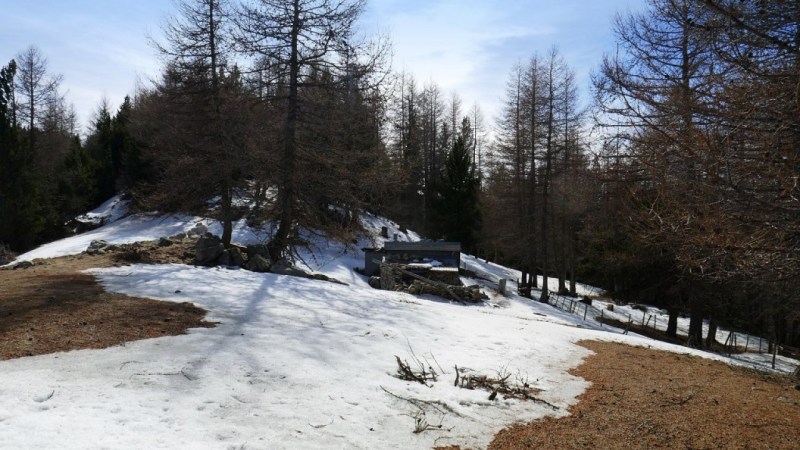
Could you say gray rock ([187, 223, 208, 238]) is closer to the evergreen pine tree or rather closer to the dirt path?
the dirt path

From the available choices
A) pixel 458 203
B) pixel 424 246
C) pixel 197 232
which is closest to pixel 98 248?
pixel 197 232

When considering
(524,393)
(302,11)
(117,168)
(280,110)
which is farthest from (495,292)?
(117,168)

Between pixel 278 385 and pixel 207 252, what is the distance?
1069 centimetres

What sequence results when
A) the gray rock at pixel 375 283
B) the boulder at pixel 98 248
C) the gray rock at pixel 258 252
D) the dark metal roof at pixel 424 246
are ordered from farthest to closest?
the dark metal roof at pixel 424 246
the gray rock at pixel 375 283
the gray rock at pixel 258 252
the boulder at pixel 98 248

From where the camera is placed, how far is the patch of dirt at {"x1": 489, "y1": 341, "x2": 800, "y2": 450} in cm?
488

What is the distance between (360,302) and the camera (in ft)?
37.0

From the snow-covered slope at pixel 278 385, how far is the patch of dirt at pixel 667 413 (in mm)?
322

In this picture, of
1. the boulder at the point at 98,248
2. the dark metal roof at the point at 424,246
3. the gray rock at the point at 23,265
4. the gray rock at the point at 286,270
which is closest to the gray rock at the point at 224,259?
the gray rock at the point at 286,270

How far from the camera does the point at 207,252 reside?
48.9 feet

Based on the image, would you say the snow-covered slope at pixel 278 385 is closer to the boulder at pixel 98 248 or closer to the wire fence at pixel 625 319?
the boulder at pixel 98 248

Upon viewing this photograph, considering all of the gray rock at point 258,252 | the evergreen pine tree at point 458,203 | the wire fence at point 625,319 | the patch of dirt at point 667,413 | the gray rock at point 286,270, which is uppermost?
the evergreen pine tree at point 458,203

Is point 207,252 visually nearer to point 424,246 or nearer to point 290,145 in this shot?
point 290,145

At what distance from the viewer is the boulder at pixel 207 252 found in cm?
1481

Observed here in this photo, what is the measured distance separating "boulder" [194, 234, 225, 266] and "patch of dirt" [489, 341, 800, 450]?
36.4 ft
